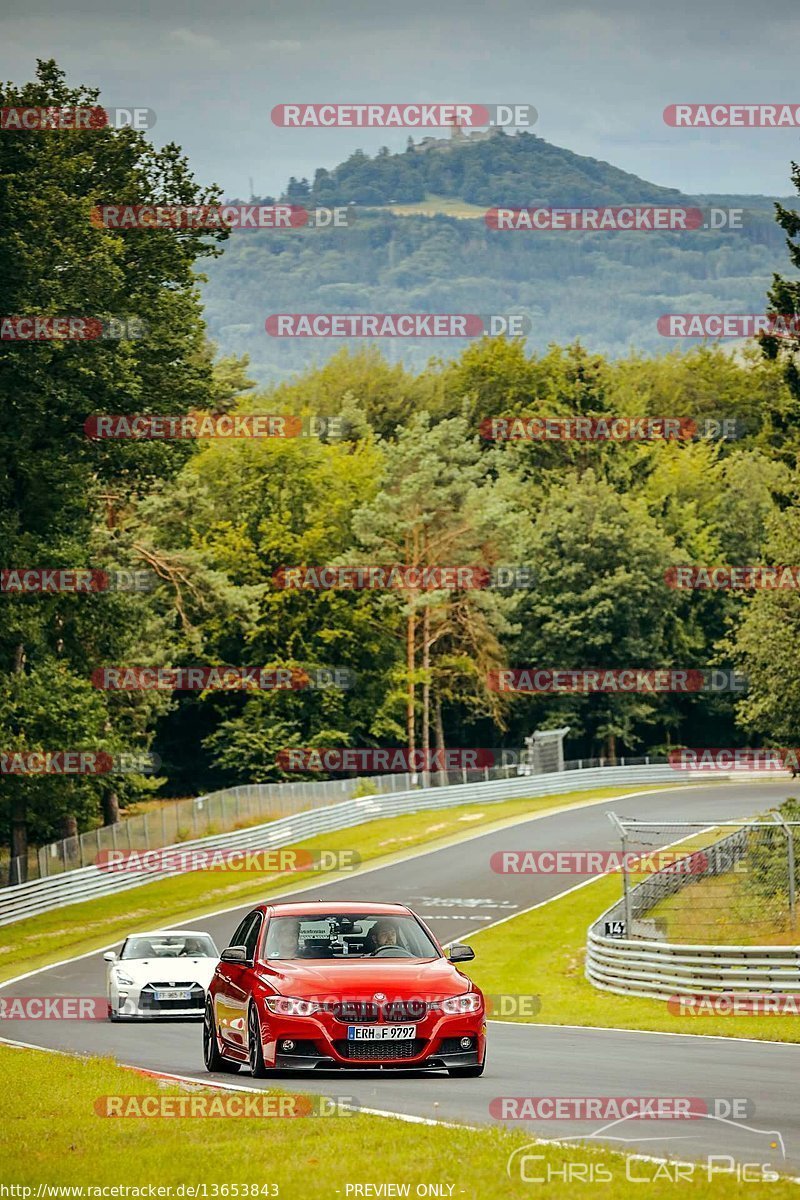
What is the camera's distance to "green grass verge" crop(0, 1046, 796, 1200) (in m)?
8.91

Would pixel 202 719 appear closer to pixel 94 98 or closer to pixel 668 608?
pixel 668 608

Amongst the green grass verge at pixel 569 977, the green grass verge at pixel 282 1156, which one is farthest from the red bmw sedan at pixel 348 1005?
the green grass verge at pixel 569 977

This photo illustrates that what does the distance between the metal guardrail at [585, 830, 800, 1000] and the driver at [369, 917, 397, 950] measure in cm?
952

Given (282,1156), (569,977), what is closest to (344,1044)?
(282,1156)

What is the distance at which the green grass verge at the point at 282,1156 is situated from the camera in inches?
351

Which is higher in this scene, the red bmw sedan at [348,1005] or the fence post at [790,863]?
the red bmw sedan at [348,1005]

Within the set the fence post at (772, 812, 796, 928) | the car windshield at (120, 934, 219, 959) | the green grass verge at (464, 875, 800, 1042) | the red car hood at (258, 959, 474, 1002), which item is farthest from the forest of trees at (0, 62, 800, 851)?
the red car hood at (258, 959, 474, 1002)

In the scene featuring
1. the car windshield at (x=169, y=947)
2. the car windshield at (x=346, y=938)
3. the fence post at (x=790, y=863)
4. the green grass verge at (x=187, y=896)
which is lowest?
the green grass verge at (x=187, y=896)

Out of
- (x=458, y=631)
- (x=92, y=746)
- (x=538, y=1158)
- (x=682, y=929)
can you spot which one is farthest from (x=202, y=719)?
(x=538, y=1158)

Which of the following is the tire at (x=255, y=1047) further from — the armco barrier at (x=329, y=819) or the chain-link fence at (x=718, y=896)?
the armco barrier at (x=329, y=819)

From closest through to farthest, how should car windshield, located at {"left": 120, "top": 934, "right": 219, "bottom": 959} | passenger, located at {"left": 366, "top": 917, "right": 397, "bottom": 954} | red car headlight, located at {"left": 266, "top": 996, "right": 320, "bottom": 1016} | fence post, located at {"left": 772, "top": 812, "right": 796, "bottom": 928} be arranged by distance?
red car headlight, located at {"left": 266, "top": 996, "right": 320, "bottom": 1016} < passenger, located at {"left": 366, "top": 917, "right": 397, "bottom": 954} < fence post, located at {"left": 772, "top": 812, "right": 796, "bottom": 928} < car windshield, located at {"left": 120, "top": 934, "right": 219, "bottom": 959}

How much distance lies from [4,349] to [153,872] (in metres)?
17.0

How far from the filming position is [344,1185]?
8.96m

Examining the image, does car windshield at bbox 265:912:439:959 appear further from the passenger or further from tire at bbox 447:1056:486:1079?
tire at bbox 447:1056:486:1079
